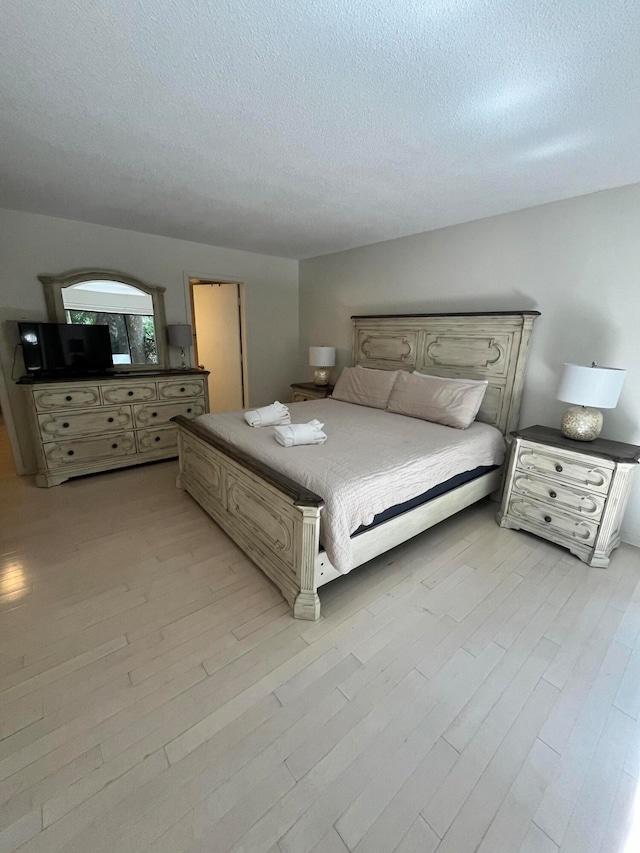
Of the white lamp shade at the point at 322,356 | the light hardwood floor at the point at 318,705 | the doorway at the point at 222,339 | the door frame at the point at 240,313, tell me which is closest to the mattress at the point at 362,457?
the light hardwood floor at the point at 318,705

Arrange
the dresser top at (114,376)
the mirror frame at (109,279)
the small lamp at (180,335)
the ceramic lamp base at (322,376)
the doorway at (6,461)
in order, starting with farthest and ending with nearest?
the ceramic lamp base at (322,376) → the small lamp at (180,335) → the doorway at (6,461) → the mirror frame at (109,279) → the dresser top at (114,376)

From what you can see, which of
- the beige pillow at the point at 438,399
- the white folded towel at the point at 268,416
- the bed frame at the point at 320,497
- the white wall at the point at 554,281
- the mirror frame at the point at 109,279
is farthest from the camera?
the mirror frame at the point at 109,279

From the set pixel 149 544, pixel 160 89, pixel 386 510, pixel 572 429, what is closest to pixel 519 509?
pixel 572 429

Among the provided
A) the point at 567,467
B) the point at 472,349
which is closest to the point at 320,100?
the point at 472,349

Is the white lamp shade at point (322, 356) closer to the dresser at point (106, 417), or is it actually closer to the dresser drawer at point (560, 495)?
the dresser at point (106, 417)

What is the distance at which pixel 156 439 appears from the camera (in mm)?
3678

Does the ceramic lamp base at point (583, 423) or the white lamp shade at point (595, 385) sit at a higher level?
the white lamp shade at point (595, 385)

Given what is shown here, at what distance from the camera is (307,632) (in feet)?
5.52

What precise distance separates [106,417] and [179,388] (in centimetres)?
74

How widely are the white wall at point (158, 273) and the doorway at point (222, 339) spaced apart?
165 millimetres

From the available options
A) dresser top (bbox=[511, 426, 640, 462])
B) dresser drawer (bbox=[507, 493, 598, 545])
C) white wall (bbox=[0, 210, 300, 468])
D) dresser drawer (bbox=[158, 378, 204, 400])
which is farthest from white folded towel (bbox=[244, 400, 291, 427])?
white wall (bbox=[0, 210, 300, 468])

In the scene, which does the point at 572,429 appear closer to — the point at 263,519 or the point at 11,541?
the point at 263,519

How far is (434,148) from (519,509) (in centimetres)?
232

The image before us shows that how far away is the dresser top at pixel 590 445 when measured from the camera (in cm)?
207
